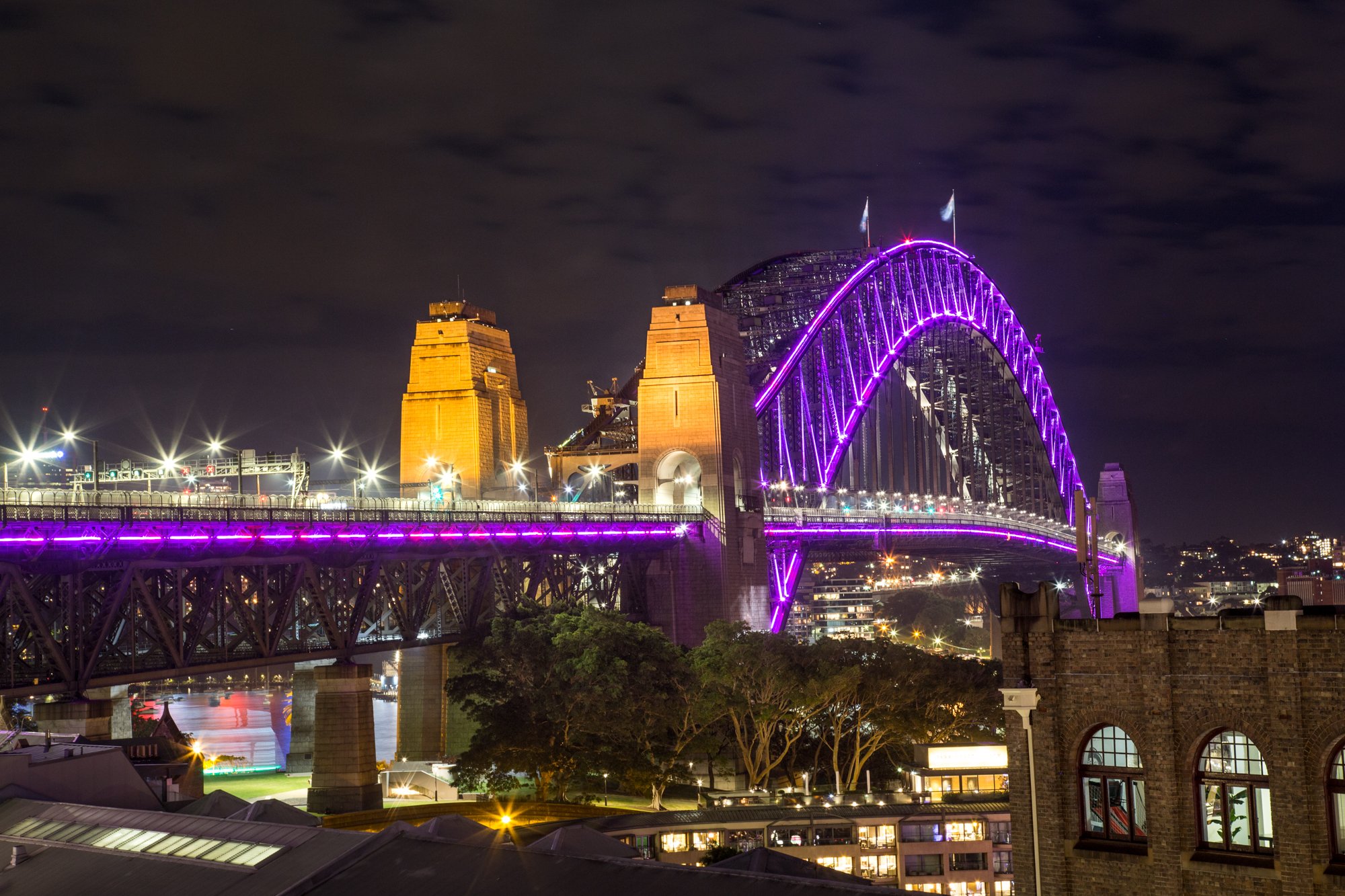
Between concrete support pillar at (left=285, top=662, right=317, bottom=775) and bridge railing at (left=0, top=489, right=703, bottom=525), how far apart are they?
2032 centimetres

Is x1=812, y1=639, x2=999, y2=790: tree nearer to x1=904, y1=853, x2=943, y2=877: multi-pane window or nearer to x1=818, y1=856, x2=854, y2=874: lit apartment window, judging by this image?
x1=904, y1=853, x2=943, y2=877: multi-pane window

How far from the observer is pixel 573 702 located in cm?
8606

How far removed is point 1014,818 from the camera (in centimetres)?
3275

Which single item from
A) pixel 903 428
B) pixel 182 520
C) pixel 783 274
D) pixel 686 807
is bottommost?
pixel 686 807

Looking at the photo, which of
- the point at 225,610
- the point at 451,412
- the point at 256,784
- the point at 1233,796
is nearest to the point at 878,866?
the point at 225,610

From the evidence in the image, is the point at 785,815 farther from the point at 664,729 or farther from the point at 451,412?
the point at 451,412

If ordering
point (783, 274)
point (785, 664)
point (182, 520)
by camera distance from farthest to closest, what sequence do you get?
point (783, 274) → point (785, 664) → point (182, 520)

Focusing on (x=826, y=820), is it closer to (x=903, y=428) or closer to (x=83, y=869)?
(x=83, y=869)

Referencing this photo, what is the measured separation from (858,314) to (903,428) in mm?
28696

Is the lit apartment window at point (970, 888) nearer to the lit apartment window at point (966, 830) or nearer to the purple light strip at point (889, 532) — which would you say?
the lit apartment window at point (966, 830)

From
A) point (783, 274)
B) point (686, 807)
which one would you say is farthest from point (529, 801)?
point (783, 274)

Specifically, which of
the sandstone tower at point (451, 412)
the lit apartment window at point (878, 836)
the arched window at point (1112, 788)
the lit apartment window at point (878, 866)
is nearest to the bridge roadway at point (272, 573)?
the sandstone tower at point (451, 412)

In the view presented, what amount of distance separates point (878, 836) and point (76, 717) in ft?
114

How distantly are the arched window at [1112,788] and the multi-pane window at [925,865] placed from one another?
123 ft
